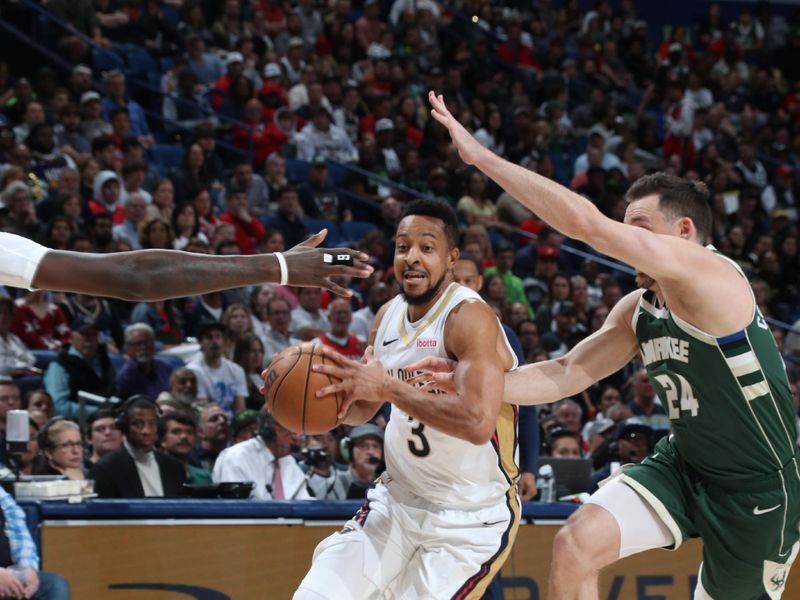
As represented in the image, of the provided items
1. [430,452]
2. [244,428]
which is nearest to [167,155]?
[244,428]

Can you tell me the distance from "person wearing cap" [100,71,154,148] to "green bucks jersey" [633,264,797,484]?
8753mm

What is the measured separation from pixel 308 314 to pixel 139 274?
7.10 metres

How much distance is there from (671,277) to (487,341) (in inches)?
30.3

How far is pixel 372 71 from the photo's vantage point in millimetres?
15281

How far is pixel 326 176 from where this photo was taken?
1297cm

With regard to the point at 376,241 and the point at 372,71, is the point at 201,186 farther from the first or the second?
the point at 372,71

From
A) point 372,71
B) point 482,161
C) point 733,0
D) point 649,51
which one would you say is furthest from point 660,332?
point 733,0

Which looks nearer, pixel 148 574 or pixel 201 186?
pixel 148 574

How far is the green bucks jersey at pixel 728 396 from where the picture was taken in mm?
4492

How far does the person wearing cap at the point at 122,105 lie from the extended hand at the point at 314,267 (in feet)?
28.8

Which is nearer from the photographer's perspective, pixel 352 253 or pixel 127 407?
pixel 352 253

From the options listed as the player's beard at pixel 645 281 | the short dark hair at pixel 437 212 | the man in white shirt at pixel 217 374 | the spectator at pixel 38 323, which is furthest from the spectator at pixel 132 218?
the player's beard at pixel 645 281

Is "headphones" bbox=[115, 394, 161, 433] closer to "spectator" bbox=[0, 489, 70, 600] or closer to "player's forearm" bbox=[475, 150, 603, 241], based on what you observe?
"spectator" bbox=[0, 489, 70, 600]

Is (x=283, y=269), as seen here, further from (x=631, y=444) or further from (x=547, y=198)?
(x=631, y=444)
